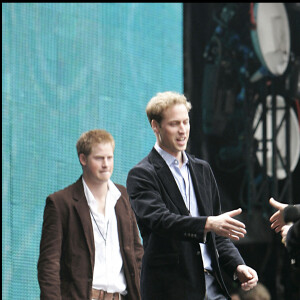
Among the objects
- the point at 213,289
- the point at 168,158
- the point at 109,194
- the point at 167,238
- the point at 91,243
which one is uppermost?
the point at 168,158

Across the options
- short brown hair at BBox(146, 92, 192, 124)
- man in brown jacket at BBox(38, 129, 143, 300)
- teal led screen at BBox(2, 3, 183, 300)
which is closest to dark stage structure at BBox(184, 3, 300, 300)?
teal led screen at BBox(2, 3, 183, 300)

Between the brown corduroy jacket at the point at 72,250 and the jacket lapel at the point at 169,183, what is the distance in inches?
42.6

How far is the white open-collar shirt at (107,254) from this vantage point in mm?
4410

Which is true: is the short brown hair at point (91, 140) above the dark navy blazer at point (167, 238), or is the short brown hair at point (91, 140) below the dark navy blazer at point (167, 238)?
above

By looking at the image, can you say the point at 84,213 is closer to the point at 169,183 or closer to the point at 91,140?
the point at 91,140

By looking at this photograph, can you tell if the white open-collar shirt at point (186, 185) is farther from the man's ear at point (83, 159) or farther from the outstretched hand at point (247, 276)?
the man's ear at point (83, 159)

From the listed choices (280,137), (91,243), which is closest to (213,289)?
(91,243)

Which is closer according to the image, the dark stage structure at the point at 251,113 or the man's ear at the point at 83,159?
the man's ear at the point at 83,159

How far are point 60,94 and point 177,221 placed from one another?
340 centimetres

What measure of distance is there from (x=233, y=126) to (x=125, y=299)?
15.3ft

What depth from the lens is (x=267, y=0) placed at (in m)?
8.74

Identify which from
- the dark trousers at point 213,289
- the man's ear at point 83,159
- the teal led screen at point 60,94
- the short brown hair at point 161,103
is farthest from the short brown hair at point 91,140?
the dark trousers at point 213,289

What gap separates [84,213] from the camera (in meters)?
4.58

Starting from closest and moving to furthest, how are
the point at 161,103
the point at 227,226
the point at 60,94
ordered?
1. the point at 227,226
2. the point at 161,103
3. the point at 60,94
